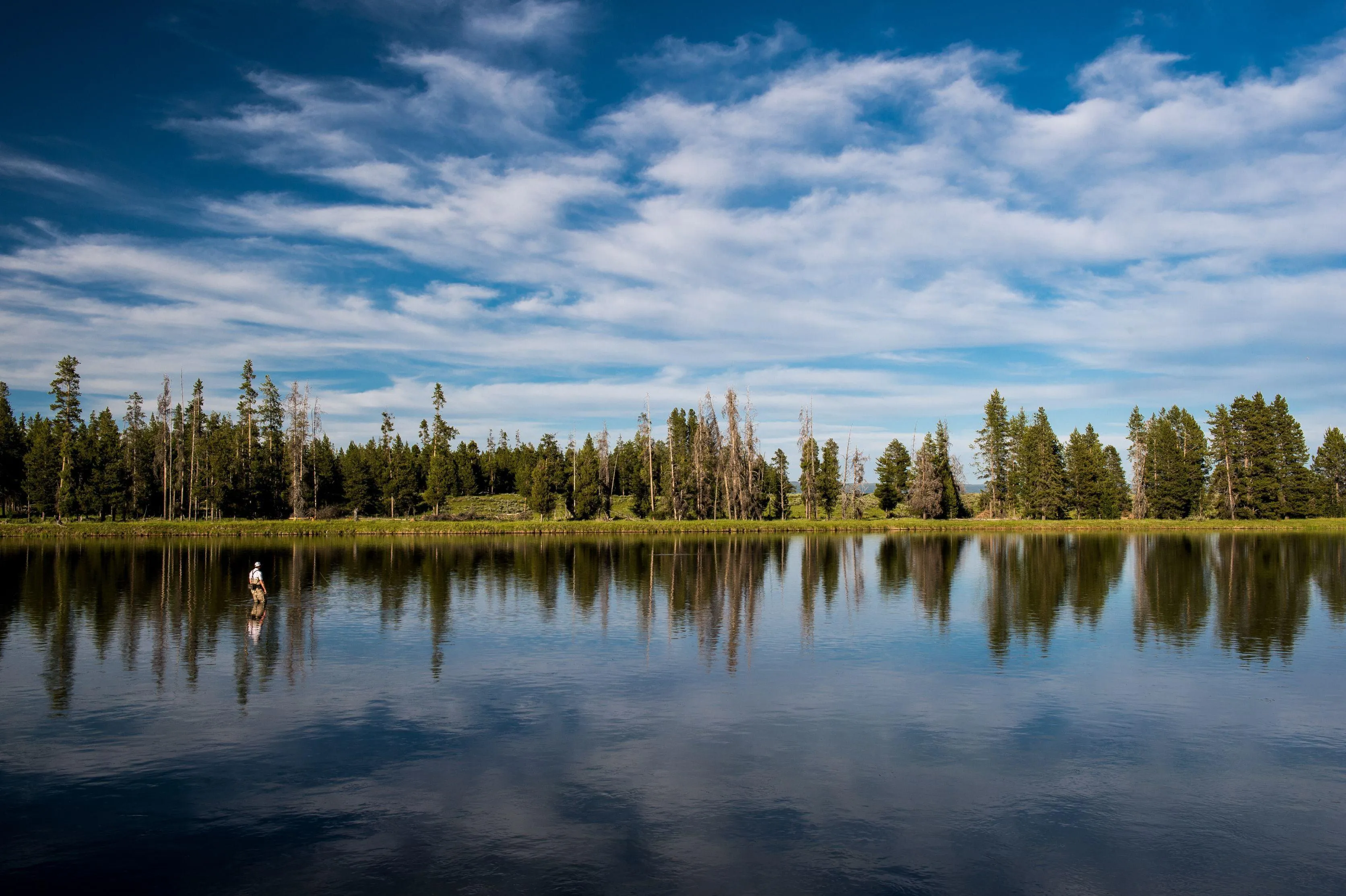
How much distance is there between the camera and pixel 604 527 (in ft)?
358

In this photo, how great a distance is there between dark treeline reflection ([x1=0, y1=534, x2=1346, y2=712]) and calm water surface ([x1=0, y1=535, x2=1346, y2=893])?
403 mm

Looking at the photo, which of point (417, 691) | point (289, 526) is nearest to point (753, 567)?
point (417, 691)

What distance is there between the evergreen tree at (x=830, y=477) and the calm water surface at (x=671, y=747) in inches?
3672

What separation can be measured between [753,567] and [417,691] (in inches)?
1587

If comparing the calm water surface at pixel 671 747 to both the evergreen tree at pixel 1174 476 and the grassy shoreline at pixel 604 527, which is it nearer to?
the grassy shoreline at pixel 604 527

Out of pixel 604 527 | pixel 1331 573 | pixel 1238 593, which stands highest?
pixel 604 527

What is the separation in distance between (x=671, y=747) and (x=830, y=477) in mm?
118443

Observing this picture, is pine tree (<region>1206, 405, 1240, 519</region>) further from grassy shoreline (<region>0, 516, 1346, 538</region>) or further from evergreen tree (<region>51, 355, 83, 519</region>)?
evergreen tree (<region>51, 355, 83, 519</region>)

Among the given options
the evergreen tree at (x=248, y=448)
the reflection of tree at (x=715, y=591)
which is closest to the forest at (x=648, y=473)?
the evergreen tree at (x=248, y=448)

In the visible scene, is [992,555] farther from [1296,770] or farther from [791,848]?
[791,848]

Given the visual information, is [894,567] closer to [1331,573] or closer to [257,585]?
[1331,573]

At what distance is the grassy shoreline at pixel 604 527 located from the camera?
98.4 meters

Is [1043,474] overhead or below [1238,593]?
overhead

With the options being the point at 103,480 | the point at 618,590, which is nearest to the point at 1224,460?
the point at 618,590
